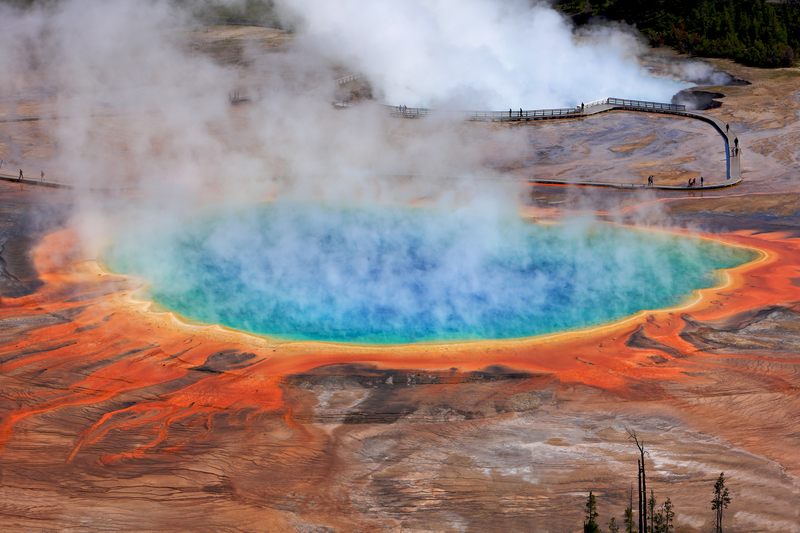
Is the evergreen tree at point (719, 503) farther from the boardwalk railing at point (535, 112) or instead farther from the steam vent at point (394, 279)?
the boardwalk railing at point (535, 112)

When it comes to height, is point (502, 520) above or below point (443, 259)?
below

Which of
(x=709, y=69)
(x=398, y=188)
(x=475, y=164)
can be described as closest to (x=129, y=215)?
(x=398, y=188)

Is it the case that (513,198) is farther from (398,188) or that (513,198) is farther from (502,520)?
(502,520)

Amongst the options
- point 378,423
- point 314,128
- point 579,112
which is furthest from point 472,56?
point 378,423

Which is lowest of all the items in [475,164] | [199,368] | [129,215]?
[199,368]

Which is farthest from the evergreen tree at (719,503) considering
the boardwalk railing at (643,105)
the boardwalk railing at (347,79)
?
the boardwalk railing at (347,79)

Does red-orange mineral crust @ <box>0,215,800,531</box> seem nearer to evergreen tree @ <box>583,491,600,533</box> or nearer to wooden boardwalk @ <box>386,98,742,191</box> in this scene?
evergreen tree @ <box>583,491,600,533</box>
